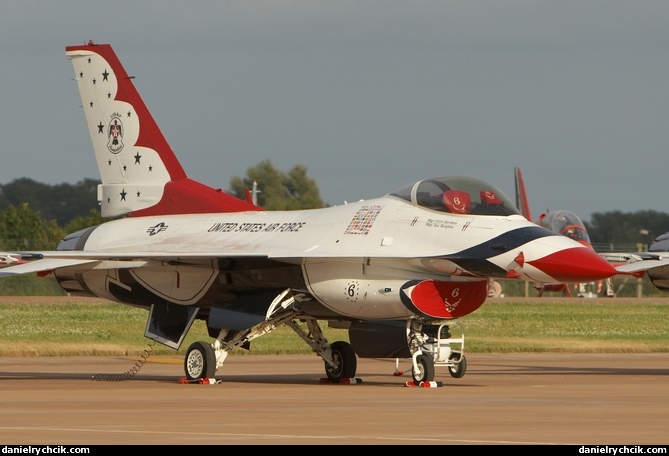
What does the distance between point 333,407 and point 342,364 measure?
17.6ft

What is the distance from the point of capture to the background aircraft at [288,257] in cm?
1803

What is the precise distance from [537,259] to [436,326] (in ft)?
7.97

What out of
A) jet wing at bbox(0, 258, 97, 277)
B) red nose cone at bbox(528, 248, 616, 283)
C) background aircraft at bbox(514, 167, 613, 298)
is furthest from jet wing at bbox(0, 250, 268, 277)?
background aircraft at bbox(514, 167, 613, 298)

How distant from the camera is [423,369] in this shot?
1864 cm

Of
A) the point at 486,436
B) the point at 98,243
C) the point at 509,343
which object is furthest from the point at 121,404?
the point at 509,343

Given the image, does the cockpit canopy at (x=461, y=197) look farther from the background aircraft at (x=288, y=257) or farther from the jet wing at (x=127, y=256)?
the jet wing at (x=127, y=256)

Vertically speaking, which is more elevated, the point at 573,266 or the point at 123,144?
the point at 123,144

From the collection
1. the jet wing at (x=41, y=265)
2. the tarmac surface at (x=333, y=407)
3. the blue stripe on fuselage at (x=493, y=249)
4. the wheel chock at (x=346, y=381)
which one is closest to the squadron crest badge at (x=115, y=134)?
the jet wing at (x=41, y=265)

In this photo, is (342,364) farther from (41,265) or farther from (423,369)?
(41,265)

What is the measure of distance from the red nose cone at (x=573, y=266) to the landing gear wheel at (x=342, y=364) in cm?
400

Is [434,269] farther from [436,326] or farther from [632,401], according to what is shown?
[632,401]

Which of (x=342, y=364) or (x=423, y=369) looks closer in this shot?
(x=423, y=369)

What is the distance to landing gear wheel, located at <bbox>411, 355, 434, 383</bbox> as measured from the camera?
18609 millimetres

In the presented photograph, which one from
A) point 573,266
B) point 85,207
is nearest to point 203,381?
point 573,266
